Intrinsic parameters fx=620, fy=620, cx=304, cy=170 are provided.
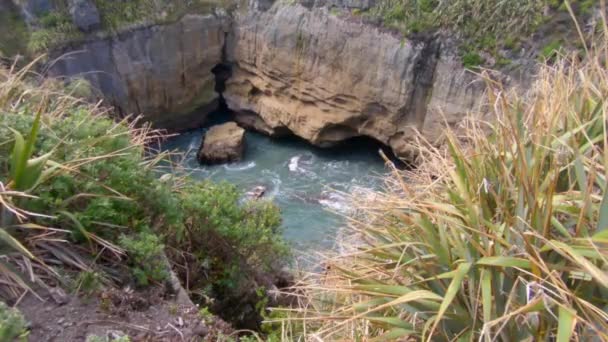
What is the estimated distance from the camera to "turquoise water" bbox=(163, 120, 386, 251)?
13914mm

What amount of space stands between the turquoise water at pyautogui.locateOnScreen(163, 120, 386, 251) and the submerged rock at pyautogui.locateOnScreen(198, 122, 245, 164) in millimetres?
215

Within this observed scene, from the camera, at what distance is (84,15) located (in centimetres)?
1647

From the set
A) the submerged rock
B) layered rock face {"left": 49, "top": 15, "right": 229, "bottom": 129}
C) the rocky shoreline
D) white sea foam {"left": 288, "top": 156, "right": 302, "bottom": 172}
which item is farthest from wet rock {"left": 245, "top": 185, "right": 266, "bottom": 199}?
layered rock face {"left": 49, "top": 15, "right": 229, "bottom": 129}

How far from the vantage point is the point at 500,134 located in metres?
3.67

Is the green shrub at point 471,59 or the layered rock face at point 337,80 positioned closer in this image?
the green shrub at point 471,59

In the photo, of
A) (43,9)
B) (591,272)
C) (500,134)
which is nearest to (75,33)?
(43,9)

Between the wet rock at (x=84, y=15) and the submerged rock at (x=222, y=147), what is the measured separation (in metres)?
4.23

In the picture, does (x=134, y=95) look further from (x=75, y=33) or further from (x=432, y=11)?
(x=432, y=11)

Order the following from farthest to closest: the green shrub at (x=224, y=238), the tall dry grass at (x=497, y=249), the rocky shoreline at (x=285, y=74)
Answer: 1. the rocky shoreline at (x=285, y=74)
2. the green shrub at (x=224, y=238)
3. the tall dry grass at (x=497, y=249)

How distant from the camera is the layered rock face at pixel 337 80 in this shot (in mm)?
15164

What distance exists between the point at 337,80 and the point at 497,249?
13.7 m

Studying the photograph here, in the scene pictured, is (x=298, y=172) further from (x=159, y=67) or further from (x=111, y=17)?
(x=111, y=17)

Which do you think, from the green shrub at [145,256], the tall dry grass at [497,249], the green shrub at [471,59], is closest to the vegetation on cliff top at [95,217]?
the green shrub at [145,256]

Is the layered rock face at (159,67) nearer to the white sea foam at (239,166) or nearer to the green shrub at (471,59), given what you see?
the white sea foam at (239,166)
